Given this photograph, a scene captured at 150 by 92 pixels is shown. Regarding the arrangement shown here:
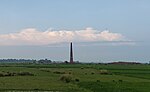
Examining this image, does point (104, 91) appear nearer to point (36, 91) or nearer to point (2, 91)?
point (36, 91)

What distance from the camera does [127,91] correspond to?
37.6 meters

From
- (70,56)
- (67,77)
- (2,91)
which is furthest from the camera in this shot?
(70,56)

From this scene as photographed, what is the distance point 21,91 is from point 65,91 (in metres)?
4.75

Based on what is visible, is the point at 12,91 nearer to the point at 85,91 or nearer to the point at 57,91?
the point at 57,91

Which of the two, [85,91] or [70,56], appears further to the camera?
[70,56]

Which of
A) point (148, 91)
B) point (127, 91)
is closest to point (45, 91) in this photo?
point (127, 91)

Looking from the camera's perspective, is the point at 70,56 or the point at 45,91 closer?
the point at 45,91

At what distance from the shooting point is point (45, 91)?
123ft

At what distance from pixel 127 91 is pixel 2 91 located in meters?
13.5

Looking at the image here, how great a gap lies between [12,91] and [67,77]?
65.3 feet

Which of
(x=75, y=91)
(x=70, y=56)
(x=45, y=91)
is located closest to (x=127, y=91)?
(x=75, y=91)

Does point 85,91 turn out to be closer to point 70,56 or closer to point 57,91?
point 57,91

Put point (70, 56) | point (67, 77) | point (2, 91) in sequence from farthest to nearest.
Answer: point (70, 56)
point (67, 77)
point (2, 91)

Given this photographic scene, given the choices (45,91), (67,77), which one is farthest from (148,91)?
(67,77)
